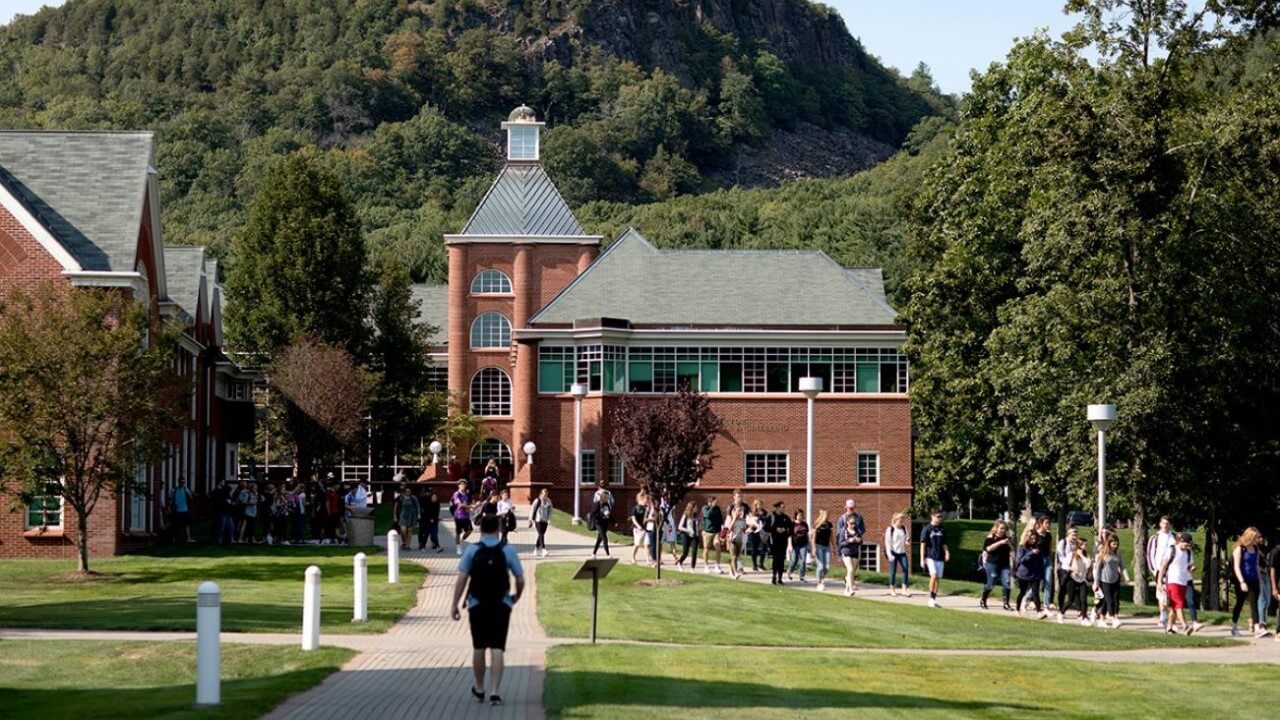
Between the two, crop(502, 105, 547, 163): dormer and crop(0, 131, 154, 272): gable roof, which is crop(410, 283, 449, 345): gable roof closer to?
crop(502, 105, 547, 163): dormer

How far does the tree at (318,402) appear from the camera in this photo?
6159 cm

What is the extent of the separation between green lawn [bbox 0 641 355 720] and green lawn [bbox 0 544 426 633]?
3.70 meters

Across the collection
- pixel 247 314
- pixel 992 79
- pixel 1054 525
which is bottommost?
pixel 1054 525

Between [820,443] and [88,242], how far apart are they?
32316 mm

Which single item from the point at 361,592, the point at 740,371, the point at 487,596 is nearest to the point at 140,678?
the point at 487,596

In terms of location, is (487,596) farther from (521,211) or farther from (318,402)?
(521,211)

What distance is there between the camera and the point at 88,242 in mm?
44500

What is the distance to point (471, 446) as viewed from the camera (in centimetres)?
7769

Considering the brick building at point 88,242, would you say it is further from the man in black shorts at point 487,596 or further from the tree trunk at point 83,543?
the man in black shorts at point 487,596

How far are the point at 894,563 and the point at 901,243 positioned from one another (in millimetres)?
70531

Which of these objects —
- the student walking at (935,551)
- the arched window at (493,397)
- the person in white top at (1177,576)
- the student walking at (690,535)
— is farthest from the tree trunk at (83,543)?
the arched window at (493,397)

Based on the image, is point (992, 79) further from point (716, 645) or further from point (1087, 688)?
point (1087, 688)

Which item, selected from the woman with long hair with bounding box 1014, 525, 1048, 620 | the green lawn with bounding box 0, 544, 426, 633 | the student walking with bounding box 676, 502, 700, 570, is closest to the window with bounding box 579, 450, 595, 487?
the green lawn with bounding box 0, 544, 426, 633

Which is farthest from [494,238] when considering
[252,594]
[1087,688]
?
[1087,688]
